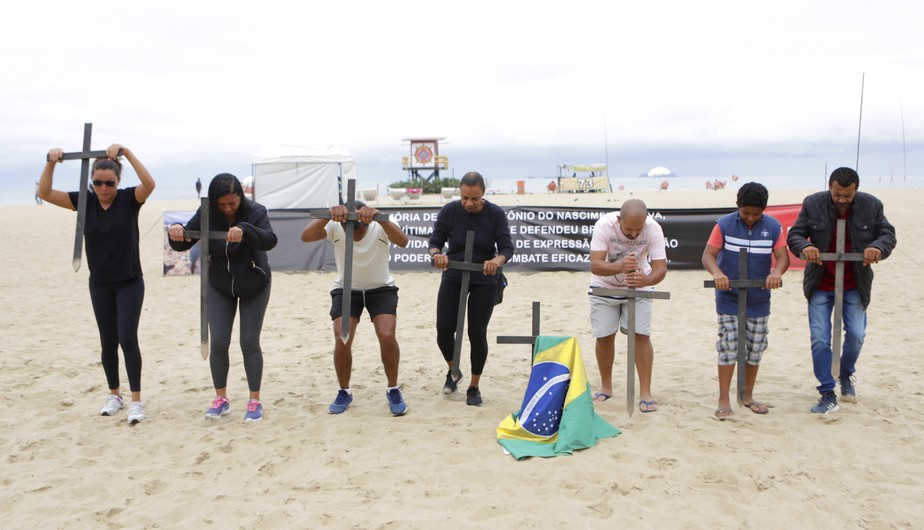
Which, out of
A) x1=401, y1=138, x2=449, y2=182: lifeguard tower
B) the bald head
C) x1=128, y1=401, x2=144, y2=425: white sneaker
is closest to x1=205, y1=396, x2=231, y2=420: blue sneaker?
x1=128, y1=401, x2=144, y2=425: white sneaker

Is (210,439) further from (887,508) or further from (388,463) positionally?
(887,508)

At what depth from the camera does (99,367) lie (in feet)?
21.9

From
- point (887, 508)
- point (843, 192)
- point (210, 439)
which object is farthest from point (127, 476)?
point (843, 192)

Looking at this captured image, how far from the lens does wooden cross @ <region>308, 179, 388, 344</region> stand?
15.1ft

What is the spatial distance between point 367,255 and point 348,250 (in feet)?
1.11

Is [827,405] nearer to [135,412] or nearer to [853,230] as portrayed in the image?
[853,230]

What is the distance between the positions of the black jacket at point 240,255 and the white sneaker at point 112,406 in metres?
1.28

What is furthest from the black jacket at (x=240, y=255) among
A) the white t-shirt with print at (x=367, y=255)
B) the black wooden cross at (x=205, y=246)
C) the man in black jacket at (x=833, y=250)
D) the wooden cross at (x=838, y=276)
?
the wooden cross at (x=838, y=276)

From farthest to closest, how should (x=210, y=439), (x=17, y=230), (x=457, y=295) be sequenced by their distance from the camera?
(x=17, y=230), (x=457, y=295), (x=210, y=439)

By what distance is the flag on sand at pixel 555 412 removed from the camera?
4387mm

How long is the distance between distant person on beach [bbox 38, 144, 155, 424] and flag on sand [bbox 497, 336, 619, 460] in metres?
2.68

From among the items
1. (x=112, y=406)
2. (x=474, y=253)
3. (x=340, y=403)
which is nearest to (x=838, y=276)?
(x=474, y=253)

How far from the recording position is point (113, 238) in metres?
4.80

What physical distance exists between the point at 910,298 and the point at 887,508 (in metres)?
7.24
